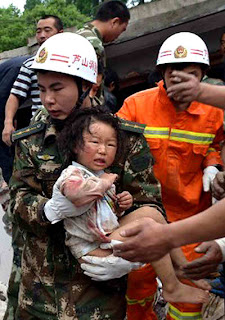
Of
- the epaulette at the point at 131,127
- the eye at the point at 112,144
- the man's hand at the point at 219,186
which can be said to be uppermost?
the epaulette at the point at 131,127

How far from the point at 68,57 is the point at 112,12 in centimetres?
254

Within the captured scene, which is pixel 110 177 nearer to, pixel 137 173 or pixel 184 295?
pixel 137 173

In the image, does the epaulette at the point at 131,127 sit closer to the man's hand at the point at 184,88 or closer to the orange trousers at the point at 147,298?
the man's hand at the point at 184,88

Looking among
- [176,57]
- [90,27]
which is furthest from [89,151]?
[90,27]

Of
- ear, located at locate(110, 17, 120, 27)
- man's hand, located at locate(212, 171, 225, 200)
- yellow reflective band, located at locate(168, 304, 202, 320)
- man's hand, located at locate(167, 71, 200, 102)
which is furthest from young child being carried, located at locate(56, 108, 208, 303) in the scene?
ear, located at locate(110, 17, 120, 27)

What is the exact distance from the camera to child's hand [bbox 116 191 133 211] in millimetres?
2633

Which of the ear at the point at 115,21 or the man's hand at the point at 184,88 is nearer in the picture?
the man's hand at the point at 184,88

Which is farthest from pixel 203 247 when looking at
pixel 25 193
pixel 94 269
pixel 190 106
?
pixel 190 106

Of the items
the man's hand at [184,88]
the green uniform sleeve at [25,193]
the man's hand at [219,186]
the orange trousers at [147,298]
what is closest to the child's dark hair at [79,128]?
the green uniform sleeve at [25,193]

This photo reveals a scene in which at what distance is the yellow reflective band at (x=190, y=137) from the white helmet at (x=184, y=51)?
524mm

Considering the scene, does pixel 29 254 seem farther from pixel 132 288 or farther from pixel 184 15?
pixel 184 15

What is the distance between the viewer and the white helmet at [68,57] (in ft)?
9.38

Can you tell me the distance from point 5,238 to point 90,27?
8.28 feet

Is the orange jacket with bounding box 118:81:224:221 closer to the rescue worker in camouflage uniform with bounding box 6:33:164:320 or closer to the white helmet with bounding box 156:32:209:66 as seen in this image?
the white helmet with bounding box 156:32:209:66
